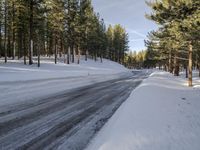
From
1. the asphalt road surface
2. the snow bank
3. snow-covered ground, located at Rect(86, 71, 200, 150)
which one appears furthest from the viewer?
the snow bank

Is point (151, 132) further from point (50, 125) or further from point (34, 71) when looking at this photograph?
point (34, 71)

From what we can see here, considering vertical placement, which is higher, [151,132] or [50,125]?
[151,132]

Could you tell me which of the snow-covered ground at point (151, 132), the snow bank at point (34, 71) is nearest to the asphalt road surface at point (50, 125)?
the snow-covered ground at point (151, 132)

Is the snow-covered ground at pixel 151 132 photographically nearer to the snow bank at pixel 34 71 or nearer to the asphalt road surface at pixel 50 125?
the asphalt road surface at pixel 50 125

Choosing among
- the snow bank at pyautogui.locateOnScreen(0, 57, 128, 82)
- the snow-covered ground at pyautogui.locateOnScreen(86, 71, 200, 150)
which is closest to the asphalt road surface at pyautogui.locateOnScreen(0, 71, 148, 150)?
the snow-covered ground at pyautogui.locateOnScreen(86, 71, 200, 150)

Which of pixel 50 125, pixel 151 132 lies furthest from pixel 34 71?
pixel 151 132

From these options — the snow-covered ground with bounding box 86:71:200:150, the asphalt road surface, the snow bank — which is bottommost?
the asphalt road surface

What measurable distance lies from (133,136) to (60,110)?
4.69m

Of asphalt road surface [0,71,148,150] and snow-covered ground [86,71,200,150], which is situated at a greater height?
snow-covered ground [86,71,200,150]

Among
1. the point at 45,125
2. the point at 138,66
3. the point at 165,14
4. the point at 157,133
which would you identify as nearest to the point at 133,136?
the point at 157,133

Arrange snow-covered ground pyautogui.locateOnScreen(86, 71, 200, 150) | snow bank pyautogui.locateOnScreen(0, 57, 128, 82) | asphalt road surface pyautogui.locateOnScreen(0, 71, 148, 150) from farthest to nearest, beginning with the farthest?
snow bank pyautogui.locateOnScreen(0, 57, 128, 82), asphalt road surface pyautogui.locateOnScreen(0, 71, 148, 150), snow-covered ground pyautogui.locateOnScreen(86, 71, 200, 150)

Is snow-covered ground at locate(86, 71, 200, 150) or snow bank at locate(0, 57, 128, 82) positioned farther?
snow bank at locate(0, 57, 128, 82)

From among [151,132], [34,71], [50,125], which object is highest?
[34,71]

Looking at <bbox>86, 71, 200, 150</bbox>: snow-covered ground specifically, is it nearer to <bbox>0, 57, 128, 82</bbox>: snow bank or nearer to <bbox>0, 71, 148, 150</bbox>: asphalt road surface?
<bbox>0, 71, 148, 150</bbox>: asphalt road surface
